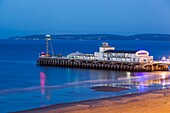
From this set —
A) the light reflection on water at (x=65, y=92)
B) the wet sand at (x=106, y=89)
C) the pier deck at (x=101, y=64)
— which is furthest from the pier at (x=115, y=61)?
the wet sand at (x=106, y=89)

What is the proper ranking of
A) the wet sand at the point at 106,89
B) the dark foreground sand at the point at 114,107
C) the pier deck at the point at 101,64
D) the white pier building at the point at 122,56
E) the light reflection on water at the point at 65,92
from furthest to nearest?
the white pier building at the point at 122,56, the pier deck at the point at 101,64, the wet sand at the point at 106,89, the light reflection on water at the point at 65,92, the dark foreground sand at the point at 114,107

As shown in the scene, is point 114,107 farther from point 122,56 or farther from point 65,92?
point 122,56

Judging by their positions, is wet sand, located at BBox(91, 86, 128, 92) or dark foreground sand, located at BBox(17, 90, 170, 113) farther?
wet sand, located at BBox(91, 86, 128, 92)

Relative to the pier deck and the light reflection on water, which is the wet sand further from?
the pier deck

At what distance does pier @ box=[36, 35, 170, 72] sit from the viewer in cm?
6094

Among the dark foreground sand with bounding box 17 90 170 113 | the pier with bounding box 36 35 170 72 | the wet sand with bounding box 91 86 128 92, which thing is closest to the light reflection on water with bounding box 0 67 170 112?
the wet sand with bounding box 91 86 128 92

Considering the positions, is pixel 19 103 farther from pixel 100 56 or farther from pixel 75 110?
pixel 100 56

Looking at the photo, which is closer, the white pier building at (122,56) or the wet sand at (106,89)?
the wet sand at (106,89)

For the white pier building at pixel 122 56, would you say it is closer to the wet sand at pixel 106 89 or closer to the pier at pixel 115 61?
the pier at pixel 115 61

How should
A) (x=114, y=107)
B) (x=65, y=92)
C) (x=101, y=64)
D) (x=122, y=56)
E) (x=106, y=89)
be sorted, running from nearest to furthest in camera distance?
(x=114, y=107) → (x=65, y=92) → (x=106, y=89) → (x=122, y=56) → (x=101, y=64)

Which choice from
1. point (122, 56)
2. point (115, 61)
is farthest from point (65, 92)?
point (122, 56)

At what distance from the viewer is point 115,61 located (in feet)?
212

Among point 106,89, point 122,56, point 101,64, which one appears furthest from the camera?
point 101,64

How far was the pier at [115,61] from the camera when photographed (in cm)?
6094
